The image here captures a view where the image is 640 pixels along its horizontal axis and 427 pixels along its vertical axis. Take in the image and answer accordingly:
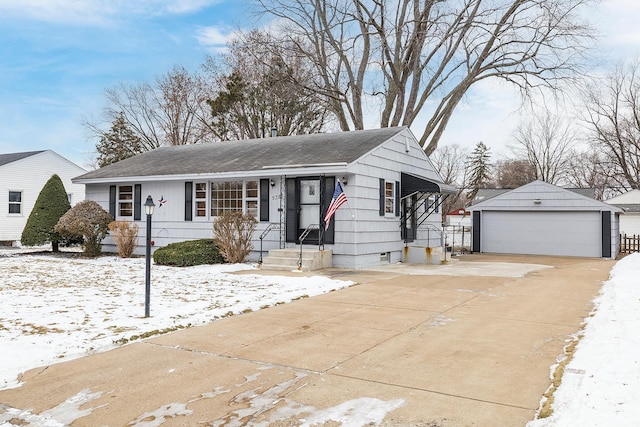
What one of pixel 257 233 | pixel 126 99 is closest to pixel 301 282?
pixel 257 233

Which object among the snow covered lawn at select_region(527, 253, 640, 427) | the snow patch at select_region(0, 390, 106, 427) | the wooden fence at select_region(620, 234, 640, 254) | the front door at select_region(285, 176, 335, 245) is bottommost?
the snow patch at select_region(0, 390, 106, 427)

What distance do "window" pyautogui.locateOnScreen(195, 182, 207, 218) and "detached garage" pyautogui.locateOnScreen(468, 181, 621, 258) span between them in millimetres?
11897

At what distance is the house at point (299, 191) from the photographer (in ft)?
42.7

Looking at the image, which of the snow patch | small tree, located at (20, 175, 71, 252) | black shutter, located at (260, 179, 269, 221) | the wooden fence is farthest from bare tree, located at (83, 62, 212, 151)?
the snow patch

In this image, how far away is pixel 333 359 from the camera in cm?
466

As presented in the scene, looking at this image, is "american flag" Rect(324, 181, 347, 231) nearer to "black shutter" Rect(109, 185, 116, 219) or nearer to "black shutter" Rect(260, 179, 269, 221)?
"black shutter" Rect(260, 179, 269, 221)

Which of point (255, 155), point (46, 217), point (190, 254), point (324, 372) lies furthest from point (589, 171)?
point (324, 372)

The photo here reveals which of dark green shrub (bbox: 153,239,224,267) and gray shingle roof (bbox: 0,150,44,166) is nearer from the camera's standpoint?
dark green shrub (bbox: 153,239,224,267)

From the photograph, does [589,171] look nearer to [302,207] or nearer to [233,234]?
[302,207]

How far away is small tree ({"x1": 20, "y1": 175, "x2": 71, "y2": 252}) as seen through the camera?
16750mm

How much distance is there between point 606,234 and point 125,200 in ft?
58.2

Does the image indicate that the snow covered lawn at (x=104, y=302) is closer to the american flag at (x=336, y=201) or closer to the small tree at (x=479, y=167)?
the american flag at (x=336, y=201)

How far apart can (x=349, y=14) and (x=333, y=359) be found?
881 inches

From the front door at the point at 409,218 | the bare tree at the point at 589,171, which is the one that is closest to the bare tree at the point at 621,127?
the bare tree at the point at 589,171
